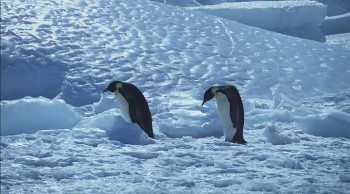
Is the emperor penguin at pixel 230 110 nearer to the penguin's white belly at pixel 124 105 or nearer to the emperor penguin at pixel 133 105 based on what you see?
the emperor penguin at pixel 133 105

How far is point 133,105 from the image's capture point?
14.7 ft

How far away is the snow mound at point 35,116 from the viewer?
4316 mm

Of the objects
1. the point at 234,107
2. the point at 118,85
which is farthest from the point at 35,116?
the point at 234,107

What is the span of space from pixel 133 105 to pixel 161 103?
877 millimetres

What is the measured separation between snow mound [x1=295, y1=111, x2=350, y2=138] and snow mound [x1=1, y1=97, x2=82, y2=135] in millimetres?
1851

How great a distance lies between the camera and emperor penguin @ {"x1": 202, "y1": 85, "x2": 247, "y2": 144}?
4398 mm

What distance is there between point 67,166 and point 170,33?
14.2ft

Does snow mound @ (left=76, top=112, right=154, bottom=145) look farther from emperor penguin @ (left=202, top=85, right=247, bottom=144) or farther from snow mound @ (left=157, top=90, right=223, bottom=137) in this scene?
emperor penguin @ (left=202, top=85, right=247, bottom=144)

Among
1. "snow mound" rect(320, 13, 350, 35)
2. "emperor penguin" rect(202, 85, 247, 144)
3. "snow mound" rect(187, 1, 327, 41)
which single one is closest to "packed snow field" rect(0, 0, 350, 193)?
"emperor penguin" rect(202, 85, 247, 144)

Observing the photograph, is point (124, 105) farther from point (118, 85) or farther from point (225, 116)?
point (225, 116)

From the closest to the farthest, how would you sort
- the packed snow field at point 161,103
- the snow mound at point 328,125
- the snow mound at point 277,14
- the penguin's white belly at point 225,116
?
the packed snow field at point 161,103 < the penguin's white belly at point 225,116 < the snow mound at point 328,125 < the snow mound at point 277,14

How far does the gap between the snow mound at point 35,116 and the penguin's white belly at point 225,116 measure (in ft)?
3.64

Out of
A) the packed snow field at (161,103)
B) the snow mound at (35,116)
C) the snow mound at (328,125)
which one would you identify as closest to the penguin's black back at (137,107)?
the packed snow field at (161,103)

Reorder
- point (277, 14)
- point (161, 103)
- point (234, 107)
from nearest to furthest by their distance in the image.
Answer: point (234, 107), point (161, 103), point (277, 14)
